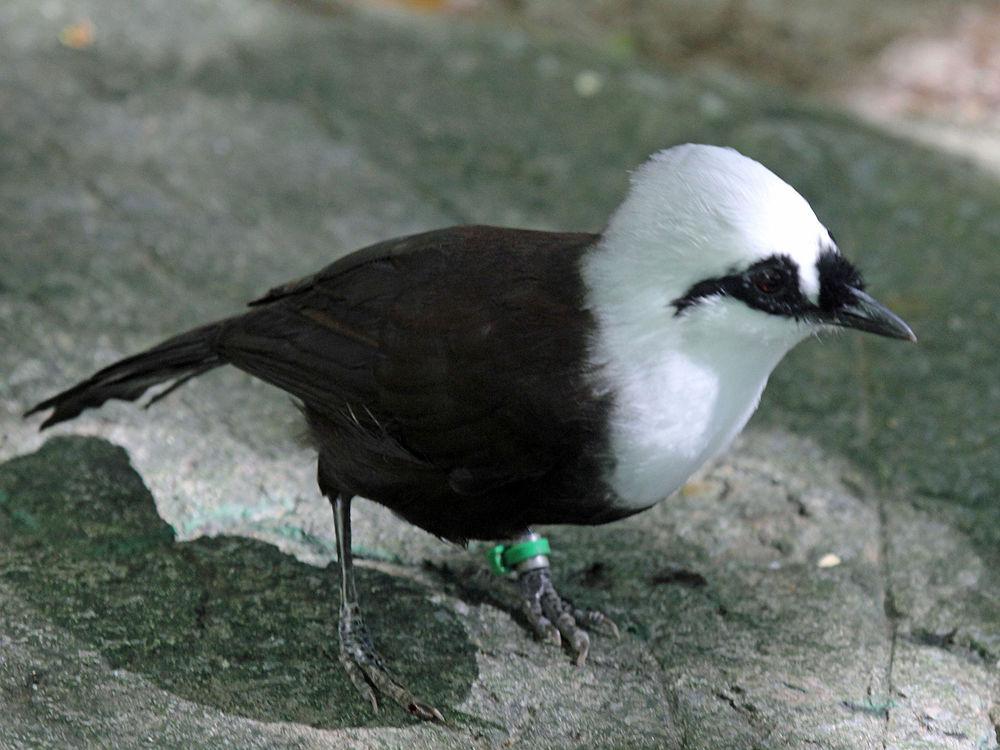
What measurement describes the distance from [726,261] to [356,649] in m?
1.19

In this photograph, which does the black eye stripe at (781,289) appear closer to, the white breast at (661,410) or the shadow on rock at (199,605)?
the white breast at (661,410)

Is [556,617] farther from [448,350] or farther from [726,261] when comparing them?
[726,261]

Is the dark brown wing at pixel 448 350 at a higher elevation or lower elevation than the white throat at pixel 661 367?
lower

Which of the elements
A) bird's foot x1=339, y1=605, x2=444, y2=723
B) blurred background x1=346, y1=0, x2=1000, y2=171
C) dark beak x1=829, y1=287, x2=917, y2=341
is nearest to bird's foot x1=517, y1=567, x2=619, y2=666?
bird's foot x1=339, y1=605, x2=444, y2=723

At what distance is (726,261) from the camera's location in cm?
270

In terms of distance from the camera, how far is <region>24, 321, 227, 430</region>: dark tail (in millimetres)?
3408

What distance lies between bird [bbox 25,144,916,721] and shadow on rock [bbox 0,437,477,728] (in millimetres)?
101

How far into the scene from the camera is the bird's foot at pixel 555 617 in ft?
10.4

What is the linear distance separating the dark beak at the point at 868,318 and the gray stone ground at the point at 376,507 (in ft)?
2.73

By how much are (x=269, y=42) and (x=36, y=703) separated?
3713 millimetres

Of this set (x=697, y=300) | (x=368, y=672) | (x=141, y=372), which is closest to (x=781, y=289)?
(x=697, y=300)

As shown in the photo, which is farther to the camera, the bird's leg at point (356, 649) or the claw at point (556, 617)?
the claw at point (556, 617)

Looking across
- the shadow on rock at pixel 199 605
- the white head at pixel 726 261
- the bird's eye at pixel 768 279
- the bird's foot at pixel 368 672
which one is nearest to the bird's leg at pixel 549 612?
the shadow on rock at pixel 199 605

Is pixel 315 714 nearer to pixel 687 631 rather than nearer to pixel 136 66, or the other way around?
pixel 687 631
